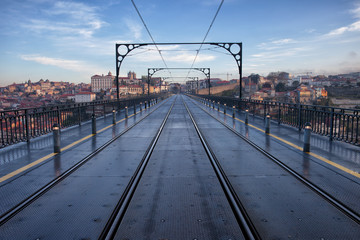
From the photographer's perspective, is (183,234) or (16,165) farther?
(16,165)

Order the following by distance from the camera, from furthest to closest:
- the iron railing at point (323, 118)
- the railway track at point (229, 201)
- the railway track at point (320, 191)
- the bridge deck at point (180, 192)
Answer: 1. the iron railing at point (323, 118)
2. the railway track at point (320, 191)
3. the bridge deck at point (180, 192)
4. the railway track at point (229, 201)

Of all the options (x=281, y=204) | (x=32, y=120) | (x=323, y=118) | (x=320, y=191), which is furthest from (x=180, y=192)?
(x=323, y=118)

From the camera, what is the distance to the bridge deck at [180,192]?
3531mm

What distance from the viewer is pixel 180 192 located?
16.1 ft

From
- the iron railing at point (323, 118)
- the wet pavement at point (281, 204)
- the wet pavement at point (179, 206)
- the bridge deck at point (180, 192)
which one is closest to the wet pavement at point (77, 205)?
the bridge deck at point (180, 192)

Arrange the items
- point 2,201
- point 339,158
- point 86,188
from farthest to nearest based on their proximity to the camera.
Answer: point 339,158 < point 86,188 < point 2,201

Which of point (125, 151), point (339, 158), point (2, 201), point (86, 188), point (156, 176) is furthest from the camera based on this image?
point (125, 151)

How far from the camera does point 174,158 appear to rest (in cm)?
759

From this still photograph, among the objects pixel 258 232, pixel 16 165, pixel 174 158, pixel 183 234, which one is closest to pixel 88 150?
pixel 16 165

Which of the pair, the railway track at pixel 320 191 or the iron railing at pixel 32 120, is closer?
the railway track at pixel 320 191

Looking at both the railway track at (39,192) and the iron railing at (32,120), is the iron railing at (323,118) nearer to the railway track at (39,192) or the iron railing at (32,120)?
the railway track at (39,192)

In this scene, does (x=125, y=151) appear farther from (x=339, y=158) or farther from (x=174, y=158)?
(x=339, y=158)

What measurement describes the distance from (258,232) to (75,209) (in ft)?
9.33

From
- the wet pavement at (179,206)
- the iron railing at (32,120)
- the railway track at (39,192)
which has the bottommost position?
the wet pavement at (179,206)
